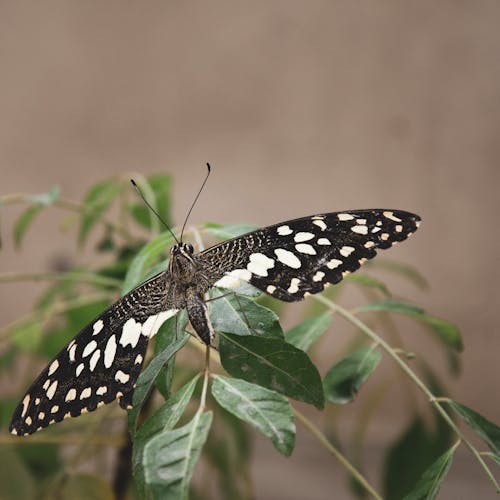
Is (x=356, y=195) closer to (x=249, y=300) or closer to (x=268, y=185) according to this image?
(x=268, y=185)

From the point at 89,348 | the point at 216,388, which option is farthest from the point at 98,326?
the point at 216,388

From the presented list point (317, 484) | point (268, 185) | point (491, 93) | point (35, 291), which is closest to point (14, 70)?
point (35, 291)

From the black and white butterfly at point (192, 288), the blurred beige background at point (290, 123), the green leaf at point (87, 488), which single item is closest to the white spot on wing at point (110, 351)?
the black and white butterfly at point (192, 288)

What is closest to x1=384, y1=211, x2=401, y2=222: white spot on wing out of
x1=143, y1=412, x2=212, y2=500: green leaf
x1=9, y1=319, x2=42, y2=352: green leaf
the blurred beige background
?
x1=143, y1=412, x2=212, y2=500: green leaf

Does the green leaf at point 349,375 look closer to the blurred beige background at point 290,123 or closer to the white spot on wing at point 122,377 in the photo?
the white spot on wing at point 122,377

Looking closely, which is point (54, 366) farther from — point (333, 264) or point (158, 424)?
point (333, 264)
